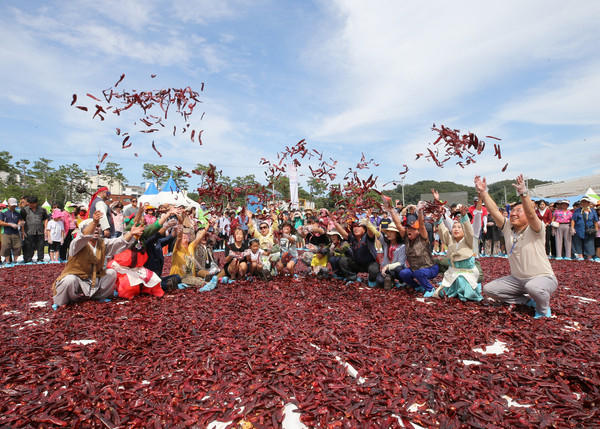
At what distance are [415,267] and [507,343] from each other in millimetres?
2804

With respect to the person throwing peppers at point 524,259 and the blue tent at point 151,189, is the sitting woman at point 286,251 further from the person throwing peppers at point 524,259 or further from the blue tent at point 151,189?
the blue tent at point 151,189

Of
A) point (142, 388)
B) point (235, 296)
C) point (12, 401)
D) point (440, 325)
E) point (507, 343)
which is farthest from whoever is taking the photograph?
point (235, 296)

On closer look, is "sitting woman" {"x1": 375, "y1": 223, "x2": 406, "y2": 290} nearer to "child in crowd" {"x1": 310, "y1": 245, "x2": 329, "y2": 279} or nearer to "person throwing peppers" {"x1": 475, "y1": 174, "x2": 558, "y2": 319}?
"child in crowd" {"x1": 310, "y1": 245, "x2": 329, "y2": 279}

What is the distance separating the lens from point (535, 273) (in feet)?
16.0

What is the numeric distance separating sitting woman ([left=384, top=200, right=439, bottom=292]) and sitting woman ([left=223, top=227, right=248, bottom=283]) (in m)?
3.55

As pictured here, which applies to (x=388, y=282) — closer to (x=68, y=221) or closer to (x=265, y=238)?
(x=265, y=238)

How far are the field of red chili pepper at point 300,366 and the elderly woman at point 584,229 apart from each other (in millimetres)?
8265

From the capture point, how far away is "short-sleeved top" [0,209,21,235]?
10.7 meters

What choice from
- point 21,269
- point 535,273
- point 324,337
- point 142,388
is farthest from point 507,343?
point 21,269

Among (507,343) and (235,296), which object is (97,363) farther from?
(507,343)

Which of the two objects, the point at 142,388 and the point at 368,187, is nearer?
the point at 142,388

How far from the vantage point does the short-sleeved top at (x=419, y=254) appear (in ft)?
21.7

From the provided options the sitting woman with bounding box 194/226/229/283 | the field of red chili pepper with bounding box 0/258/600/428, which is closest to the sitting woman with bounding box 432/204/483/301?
the field of red chili pepper with bounding box 0/258/600/428

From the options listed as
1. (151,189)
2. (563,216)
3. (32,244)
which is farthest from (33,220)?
(563,216)
